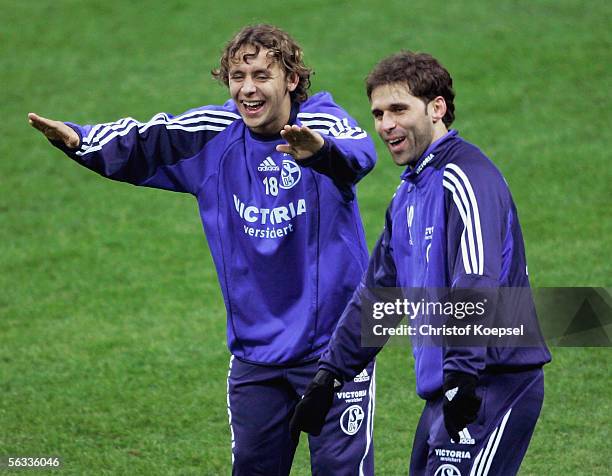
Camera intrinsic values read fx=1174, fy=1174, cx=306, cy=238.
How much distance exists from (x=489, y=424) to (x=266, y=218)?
4.75 ft

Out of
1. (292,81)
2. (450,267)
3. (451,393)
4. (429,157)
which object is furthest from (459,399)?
(292,81)

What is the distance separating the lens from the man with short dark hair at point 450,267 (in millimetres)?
4285

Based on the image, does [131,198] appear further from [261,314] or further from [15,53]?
[261,314]

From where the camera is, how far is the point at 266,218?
5.32 m

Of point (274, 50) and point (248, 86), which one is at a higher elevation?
point (274, 50)

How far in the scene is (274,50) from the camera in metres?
5.36

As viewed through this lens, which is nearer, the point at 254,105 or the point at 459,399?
the point at 459,399

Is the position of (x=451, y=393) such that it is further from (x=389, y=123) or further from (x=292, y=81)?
(x=292, y=81)

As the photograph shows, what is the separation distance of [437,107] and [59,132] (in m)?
1.70

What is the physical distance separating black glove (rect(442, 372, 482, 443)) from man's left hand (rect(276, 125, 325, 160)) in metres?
1.13

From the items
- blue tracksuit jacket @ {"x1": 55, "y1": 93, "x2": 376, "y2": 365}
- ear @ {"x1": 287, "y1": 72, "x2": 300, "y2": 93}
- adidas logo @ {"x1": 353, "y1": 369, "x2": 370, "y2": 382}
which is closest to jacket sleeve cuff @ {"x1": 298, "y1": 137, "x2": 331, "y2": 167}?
blue tracksuit jacket @ {"x1": 55, "y1": 93, "x2": 376, "y2": 365}

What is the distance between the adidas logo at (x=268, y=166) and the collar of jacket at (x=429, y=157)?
0.86 meters

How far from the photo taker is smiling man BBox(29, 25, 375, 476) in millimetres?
5301

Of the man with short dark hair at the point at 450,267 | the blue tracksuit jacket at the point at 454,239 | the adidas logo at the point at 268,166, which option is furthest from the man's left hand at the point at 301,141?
the adidas logo at the point at 268,166
